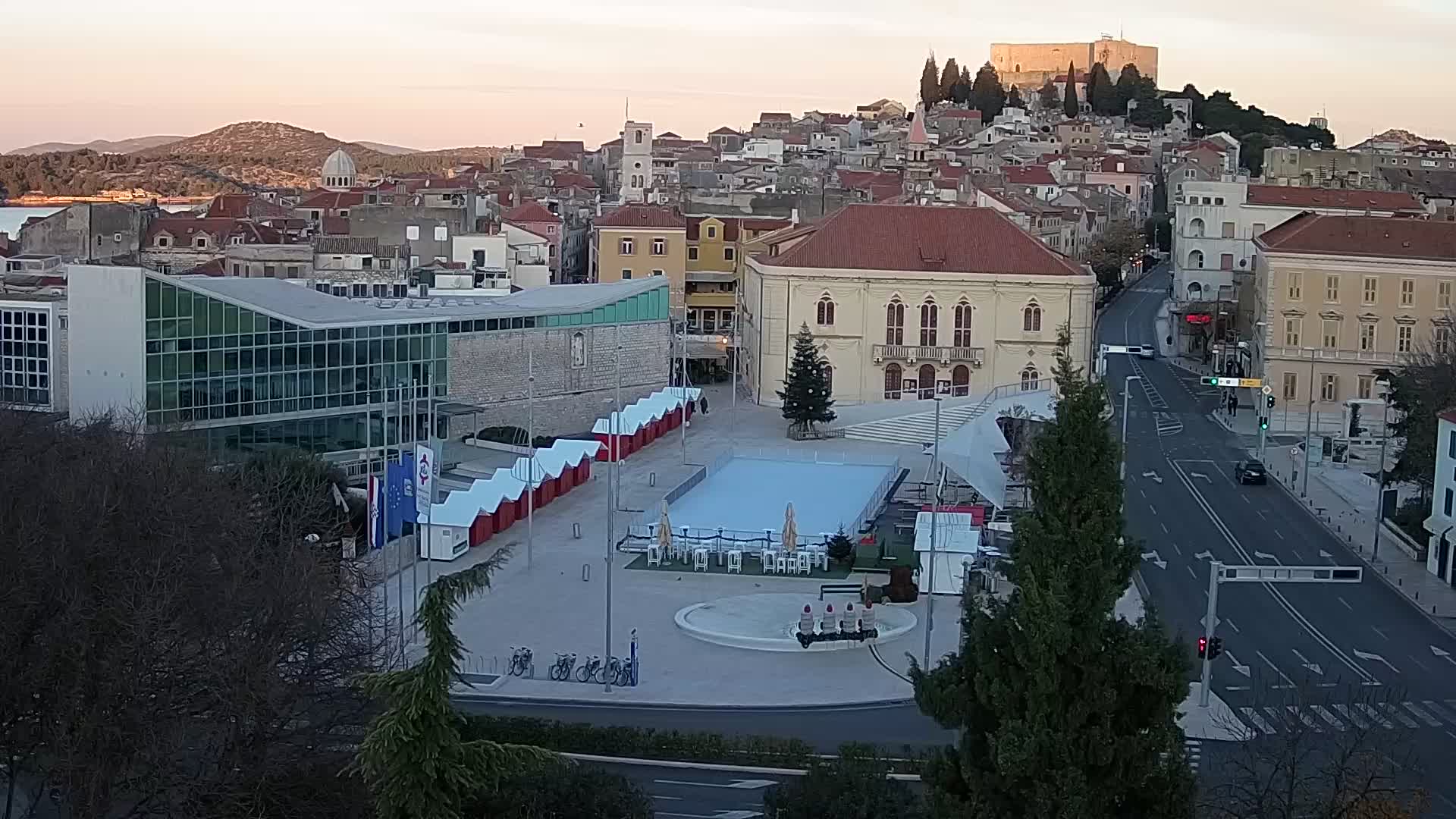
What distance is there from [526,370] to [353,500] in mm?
12056

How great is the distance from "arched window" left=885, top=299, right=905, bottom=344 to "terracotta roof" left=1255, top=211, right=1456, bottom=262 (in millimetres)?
10679

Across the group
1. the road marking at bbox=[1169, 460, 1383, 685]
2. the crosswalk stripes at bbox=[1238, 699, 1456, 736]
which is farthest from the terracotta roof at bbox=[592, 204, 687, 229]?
the crosswalk stripes at bbox=[1238, 699, 1456, 736]

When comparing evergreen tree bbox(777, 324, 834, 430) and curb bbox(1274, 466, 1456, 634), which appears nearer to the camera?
curb bbox(1274, 466, 1456, 634)

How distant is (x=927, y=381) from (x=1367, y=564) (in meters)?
21.8

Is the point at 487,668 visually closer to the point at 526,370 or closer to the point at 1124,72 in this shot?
the point at 526,370

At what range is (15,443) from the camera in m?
25.7

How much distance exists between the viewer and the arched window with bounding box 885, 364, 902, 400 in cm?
5500

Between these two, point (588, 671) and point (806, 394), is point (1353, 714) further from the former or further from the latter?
point (806, 394)

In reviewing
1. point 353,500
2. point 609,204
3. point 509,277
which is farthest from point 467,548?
point 609,204

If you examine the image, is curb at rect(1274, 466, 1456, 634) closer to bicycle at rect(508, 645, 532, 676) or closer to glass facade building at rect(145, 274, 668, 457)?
bicycle at rect(508, 645, 532, 676)

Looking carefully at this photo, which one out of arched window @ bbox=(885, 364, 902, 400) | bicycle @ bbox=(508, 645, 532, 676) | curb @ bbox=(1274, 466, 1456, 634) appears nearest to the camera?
bicycle @ bbox=(508, 645, 532, 676)

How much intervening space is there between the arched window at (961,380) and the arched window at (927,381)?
593 millimetres

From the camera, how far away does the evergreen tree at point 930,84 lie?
163000mm

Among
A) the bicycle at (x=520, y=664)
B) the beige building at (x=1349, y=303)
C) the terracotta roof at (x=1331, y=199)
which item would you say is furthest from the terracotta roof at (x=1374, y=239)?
the bicycle at (x=520, y=664)
